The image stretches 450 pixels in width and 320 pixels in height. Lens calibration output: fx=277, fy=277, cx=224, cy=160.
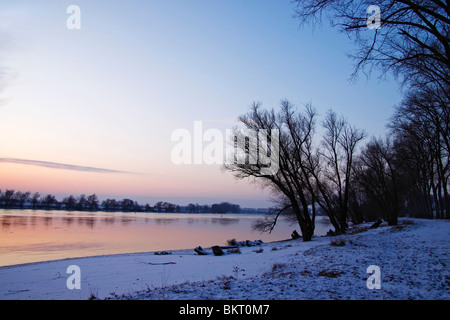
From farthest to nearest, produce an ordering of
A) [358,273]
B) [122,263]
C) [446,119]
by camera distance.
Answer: [446,119]
[122,263]
[358,273]

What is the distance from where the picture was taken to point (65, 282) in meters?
10.6

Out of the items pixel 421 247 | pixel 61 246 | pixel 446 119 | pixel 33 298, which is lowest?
pixel 61 246

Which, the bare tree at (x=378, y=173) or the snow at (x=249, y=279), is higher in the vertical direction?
the bare tree at (x=378, y=173)

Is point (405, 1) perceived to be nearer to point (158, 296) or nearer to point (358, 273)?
point (358, 273)

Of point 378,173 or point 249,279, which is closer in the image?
point 249,279

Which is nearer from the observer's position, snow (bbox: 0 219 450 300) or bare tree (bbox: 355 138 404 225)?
snow (bbox: 0 219 450 300)

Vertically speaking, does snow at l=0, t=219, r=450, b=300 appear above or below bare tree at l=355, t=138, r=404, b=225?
A: below

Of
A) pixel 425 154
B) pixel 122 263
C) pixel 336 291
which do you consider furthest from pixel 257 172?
pixel 425 154

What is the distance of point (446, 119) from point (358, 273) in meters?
26.7

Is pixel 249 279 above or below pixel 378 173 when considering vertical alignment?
below

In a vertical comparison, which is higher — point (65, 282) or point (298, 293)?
point (298, 293)

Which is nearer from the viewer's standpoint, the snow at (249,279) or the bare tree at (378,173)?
the snow at (249,279)
